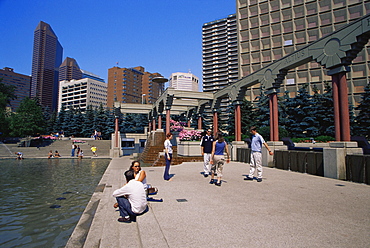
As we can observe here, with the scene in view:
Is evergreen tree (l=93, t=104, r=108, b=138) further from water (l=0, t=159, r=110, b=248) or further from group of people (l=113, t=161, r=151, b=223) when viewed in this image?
group of people (l=113, t=161, r=151, b=223)

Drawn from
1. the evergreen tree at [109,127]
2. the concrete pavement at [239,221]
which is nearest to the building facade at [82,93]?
the evergreen tree at [109,127]

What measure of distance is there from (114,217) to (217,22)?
A: 115 m

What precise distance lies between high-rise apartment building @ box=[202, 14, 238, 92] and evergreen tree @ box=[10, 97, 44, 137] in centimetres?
6753

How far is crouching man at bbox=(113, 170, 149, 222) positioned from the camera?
404 cm

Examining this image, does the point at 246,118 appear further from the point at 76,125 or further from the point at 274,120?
the point at 76,125

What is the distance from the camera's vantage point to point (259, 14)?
2128 inches

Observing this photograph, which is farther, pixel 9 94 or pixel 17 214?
pixel 9 94

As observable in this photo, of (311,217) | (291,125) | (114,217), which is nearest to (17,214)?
(114,217)

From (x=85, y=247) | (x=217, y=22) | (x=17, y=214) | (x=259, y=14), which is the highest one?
(x=217, y=22)

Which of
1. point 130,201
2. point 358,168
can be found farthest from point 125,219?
point 358,168

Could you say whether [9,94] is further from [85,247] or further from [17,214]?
[85,247]

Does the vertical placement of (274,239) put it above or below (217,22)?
below

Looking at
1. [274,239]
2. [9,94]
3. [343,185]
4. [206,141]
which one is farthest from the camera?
[9,94]

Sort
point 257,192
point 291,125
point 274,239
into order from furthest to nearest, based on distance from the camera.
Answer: point 291,125, point 257,192, point 274,239
